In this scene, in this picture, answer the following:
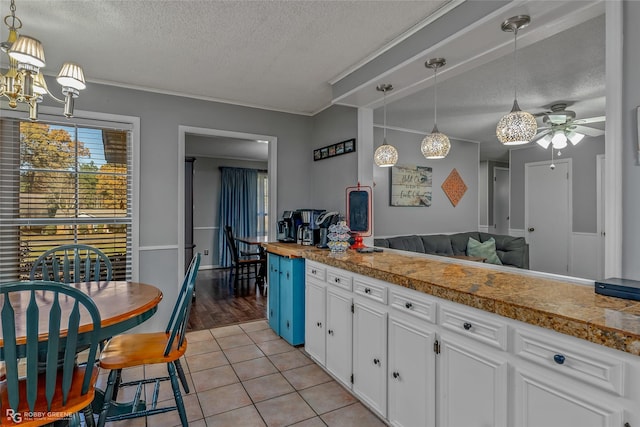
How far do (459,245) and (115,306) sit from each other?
15.3 feet

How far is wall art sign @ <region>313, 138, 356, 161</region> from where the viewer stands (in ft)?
11.3

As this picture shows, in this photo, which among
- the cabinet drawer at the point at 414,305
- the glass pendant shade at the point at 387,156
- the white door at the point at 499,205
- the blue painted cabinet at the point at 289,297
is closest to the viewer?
the cabinet drawer at the point at 414,305

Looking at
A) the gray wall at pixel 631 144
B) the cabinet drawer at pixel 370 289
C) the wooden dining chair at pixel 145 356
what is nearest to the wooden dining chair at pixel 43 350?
the wooden dining chair at pixel 145 356

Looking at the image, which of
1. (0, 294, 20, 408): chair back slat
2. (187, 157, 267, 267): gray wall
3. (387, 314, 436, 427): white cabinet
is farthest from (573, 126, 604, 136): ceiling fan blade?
(187, 157, 267, 267): gray wall

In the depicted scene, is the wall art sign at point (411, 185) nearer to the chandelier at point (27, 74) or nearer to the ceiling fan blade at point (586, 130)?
the ceiling fan blade at point (586, 130)

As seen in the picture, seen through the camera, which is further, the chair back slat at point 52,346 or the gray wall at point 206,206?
the gray wall at point 206,206

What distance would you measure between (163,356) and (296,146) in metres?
2.97

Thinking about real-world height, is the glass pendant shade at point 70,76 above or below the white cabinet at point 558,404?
above

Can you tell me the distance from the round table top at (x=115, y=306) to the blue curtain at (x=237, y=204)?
5.11 metres

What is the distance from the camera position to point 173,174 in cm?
349

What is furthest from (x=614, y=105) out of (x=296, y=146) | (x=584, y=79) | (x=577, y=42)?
(x=296, y=146)

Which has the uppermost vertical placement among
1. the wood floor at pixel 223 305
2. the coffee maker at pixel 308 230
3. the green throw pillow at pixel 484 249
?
the coffee maker at pixel 308 230

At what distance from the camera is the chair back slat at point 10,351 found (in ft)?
4.08

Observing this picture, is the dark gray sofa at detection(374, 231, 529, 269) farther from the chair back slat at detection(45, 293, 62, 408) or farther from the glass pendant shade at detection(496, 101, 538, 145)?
the chair back slat at detection(45, 293, 62, 408)
